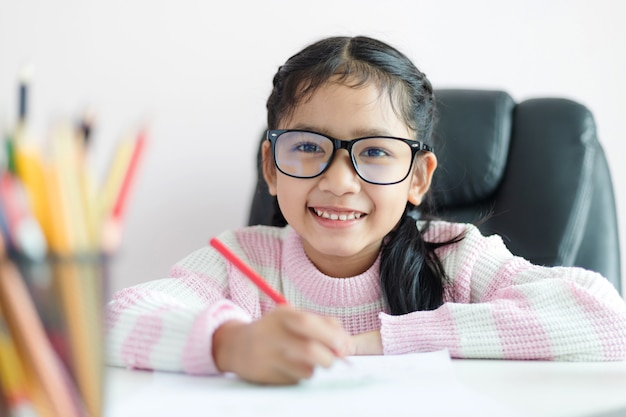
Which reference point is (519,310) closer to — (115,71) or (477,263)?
(477,263)

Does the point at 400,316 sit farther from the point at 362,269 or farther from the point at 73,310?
the point at 73,310

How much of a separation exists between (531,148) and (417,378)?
35.6 inches

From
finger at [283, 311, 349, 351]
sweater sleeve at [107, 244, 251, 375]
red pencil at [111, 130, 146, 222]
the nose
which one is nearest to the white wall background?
the nose

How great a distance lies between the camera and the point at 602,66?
2.17m

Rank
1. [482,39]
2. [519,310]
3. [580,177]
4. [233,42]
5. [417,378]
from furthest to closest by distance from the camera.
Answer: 1. [482,39]
2. [233,42]
3. [580,177]
4. [519,310]
5. [417,378]

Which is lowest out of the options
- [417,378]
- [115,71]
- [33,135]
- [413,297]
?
[413,297]

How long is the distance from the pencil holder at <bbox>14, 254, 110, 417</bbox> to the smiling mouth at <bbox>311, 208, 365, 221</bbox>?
29.3 inches

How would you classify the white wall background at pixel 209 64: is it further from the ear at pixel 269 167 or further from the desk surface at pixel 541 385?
the desk surface at pixel 541 385

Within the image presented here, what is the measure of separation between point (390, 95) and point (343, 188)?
0.61 feet

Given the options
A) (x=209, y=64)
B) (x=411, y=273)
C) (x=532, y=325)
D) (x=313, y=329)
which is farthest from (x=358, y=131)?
(x=209, y=64)

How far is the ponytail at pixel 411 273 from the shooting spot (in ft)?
4.08

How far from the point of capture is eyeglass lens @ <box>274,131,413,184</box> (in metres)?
1.15

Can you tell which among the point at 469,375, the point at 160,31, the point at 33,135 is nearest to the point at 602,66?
the point at 160,31

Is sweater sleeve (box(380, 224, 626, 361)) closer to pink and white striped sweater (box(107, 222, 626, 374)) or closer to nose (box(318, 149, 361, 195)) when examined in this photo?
pink and white striped sweater (box(107, 222, 626, 374))
